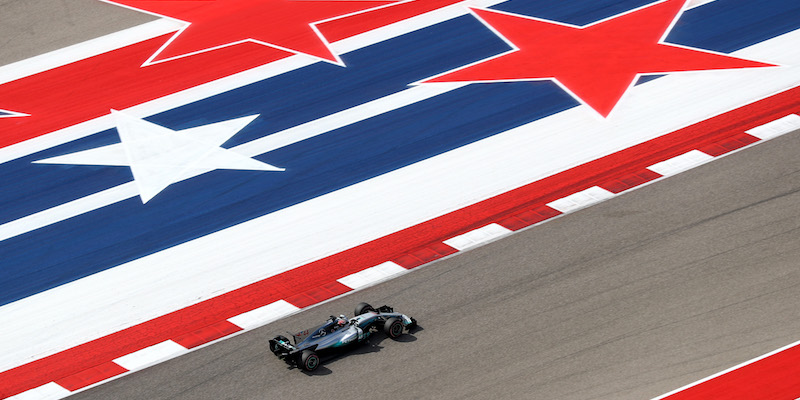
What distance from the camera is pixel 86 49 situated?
25391mm

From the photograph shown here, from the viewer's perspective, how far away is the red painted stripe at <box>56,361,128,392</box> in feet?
51.1

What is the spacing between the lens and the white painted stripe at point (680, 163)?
1912 centimetres

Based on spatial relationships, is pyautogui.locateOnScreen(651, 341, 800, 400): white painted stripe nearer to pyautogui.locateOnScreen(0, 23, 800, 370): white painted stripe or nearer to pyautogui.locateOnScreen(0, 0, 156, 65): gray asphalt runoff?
pyautogui.locateOnScreen(0, 23, 800, 370): white painted stripe

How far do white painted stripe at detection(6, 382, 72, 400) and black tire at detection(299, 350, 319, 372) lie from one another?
355 centimetres

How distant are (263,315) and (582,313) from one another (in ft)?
16.5

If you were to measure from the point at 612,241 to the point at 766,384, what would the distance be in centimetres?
395

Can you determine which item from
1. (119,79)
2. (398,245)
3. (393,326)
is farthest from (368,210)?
(119,79)

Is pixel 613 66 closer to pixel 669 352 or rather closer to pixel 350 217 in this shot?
pixel 350 217

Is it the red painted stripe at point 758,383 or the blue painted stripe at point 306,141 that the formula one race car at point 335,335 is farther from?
the blue painted stripe at point 306,141

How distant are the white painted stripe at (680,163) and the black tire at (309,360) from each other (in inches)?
303

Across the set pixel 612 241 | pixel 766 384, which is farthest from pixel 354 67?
pixel 766 384

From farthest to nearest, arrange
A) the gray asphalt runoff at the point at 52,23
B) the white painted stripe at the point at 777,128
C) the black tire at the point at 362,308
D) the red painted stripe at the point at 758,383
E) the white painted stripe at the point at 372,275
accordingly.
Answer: the gray asphalt runoff at the point at 52,23
the white painted stripe at the point at 777,128
the white painted stripe at the point at 372,275
the black tire at the point at 362,308
the red painted stripe at the point at 758,383

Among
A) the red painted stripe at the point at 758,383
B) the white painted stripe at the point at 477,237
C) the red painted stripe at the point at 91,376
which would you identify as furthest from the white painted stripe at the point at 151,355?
the red painted stripe at the point at 758,383

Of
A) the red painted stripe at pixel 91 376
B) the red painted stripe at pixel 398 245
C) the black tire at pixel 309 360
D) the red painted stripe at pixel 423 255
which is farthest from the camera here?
the red painted stripe at pixel 423 255
